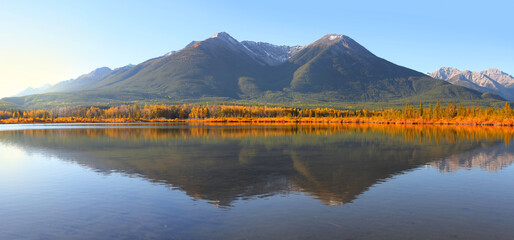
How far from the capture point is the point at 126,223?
14945 millimetres

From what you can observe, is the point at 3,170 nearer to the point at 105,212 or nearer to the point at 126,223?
the point at 105,212

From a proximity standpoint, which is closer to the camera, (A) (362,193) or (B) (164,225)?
(B) (164,225)

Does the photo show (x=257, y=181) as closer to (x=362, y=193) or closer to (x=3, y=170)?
(x=362, y=193)

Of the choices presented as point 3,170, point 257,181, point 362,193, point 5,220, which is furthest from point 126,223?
point 3,170

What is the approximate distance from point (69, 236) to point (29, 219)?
379 cm

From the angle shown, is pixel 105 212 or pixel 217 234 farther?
pixel 105 212

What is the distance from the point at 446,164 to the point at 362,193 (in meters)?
16.3

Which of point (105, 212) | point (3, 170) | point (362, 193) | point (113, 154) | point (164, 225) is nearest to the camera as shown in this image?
point (164, 225)

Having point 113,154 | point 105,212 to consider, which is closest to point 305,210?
point 105,212

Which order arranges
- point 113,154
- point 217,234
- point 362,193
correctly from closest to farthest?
point 217,234
point 362,193
point 113,154

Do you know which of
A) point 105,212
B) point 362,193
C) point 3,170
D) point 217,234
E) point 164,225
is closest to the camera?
point 217,234

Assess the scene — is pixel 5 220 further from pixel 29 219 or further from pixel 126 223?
pixel 126 223

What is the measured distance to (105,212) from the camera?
54.9 ft

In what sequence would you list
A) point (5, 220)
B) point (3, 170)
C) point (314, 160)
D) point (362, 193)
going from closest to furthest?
point (5, 220)
point (362, 193)
point (3, 170)
point (314, 160)
